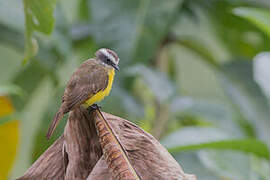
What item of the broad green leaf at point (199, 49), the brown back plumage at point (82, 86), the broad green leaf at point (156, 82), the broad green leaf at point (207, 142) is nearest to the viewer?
the brown back plumage at point (82, 86)

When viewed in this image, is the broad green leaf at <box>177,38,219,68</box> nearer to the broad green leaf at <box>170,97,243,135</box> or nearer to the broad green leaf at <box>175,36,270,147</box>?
the broad green leaf at <box>175,36,270,147</box>

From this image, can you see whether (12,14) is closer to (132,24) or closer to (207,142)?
(132,24)

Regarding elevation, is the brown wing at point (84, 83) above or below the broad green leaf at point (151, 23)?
below

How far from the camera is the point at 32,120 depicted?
2477 millimetres

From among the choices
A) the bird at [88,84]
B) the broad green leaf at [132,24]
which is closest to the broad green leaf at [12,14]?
the broad green leaf at [132,24]

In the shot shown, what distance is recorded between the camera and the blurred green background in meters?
1.06

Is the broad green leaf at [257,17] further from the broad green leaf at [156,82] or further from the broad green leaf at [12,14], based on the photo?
the broad green leaf at [12,14]

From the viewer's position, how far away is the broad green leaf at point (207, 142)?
88 centimetres

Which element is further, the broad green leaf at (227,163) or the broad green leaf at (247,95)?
the broad green leaf at (247,95)

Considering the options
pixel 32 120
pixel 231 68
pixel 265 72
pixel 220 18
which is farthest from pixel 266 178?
pixel 32 120

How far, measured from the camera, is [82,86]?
59 centimetres

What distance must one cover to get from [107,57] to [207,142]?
11.7 inches

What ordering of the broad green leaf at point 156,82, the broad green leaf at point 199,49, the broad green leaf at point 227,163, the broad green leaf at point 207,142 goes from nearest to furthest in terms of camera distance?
the broad green leaf at point 207,142 → the broad green leaf at point 227,163 → the broad green leaf at point 156,82 → the broad green leaf at point 199,49

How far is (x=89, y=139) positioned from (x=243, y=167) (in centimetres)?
63
